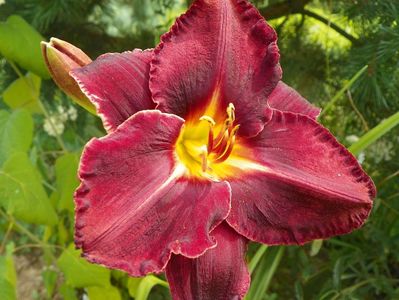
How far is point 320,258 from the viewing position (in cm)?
119

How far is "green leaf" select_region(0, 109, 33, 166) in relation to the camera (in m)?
0.81

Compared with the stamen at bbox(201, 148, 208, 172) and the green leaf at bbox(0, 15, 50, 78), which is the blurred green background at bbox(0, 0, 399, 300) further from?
the stamen at bbox(201, 148, 208, 172)

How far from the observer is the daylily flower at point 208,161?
18.5 inches

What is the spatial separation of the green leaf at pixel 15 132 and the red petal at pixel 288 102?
383mm

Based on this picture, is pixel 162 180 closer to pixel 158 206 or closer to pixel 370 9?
pixel 158 206

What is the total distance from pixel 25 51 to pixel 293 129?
17.1 inches

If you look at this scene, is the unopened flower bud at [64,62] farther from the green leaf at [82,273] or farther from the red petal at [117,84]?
the green leaf at [82,273]

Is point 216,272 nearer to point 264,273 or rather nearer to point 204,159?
point 204,159

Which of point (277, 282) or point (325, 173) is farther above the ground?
point (325, 173)

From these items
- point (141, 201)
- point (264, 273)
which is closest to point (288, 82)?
point (264, 273)

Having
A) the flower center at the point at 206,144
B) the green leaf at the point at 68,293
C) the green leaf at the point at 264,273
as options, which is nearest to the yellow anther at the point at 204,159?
the flower center at the point at 206,144

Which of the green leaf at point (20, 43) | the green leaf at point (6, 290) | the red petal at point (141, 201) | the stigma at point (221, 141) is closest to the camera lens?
the red petal at point (141, 201)

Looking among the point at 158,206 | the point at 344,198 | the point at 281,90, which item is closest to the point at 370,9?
the point at 281,90

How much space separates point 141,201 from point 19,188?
12.6 inches
